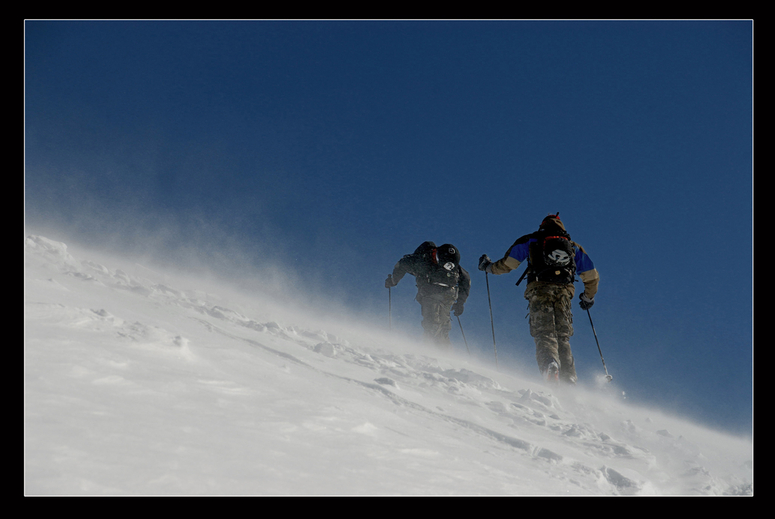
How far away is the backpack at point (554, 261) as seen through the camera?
23.0 feet

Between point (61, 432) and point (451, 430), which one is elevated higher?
point (451, 430)

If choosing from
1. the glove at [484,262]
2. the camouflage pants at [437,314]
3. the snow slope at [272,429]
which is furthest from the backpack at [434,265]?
the snow slope at [272,429]

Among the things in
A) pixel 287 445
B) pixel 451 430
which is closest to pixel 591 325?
pixel 451 430

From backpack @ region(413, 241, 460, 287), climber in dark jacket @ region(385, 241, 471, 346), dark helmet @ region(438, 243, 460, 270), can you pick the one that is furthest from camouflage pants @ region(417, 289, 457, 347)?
dark helmet @ region(438, 243, 460, 270)

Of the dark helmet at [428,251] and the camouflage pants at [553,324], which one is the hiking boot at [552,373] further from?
the dark helmet at [428,251]

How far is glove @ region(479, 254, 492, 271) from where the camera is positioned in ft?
27.8

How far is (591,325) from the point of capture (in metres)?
8.41

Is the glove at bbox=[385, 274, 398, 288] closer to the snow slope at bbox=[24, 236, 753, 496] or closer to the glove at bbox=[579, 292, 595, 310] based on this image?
the glove at bbox=[579, 292, 595, 310]

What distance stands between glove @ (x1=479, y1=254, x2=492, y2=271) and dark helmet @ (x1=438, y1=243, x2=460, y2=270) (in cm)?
195

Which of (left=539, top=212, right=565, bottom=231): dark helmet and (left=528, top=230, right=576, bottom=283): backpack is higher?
(left=539, top=212, right=565, bottom=231): dark helmet

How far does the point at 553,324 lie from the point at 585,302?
58.1 inches

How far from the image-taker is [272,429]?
211cm
